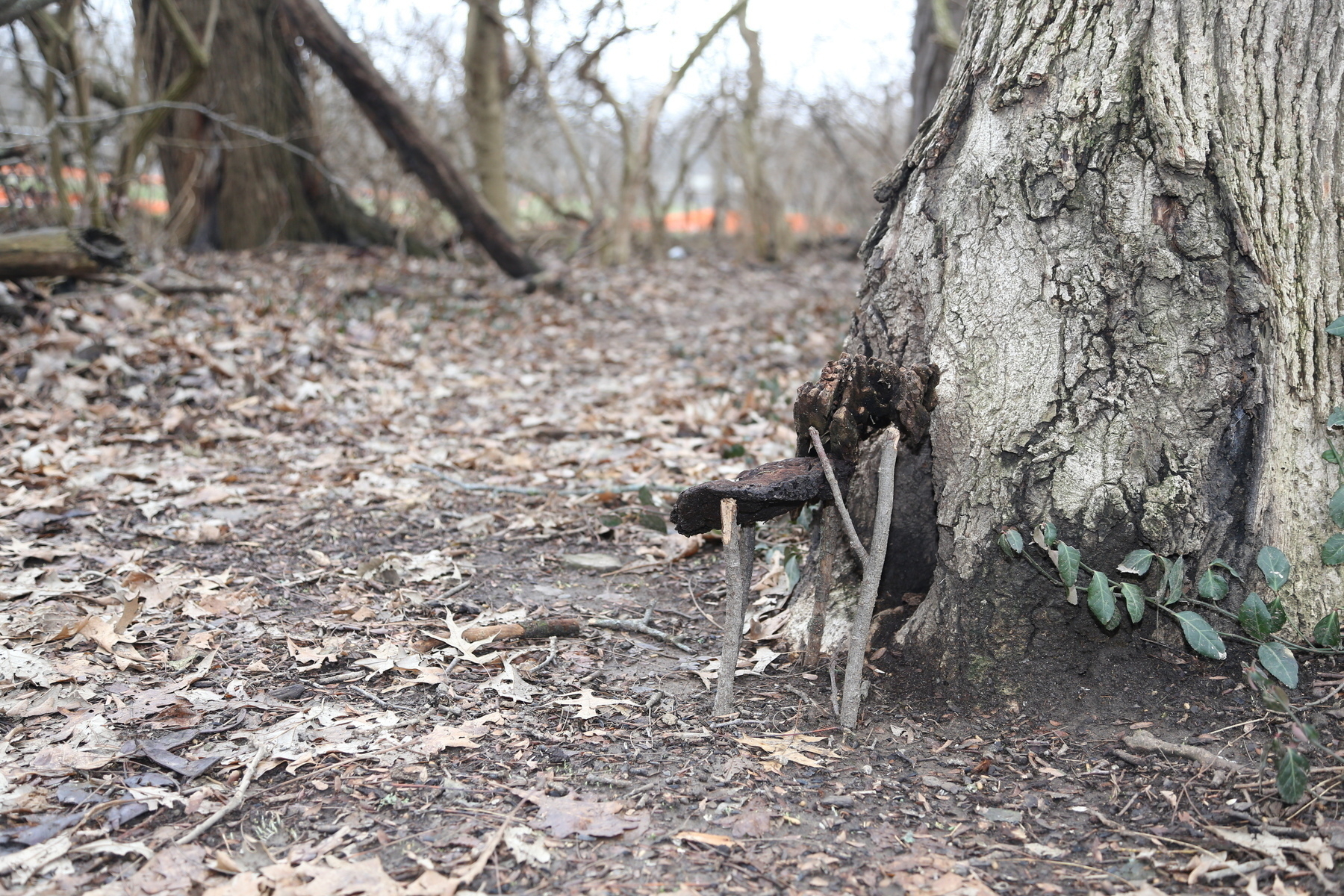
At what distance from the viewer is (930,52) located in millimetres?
7410

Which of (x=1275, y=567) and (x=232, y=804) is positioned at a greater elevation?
(x=1275, y=567)

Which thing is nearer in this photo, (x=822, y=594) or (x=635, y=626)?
(x=822, y=594)

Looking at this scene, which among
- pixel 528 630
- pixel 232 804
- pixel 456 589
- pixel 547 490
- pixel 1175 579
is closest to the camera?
pixel 232 804

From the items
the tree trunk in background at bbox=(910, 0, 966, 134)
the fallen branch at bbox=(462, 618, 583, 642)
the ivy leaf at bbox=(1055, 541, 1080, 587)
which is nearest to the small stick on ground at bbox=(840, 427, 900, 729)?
the ivy leaf at bbox=(1055, 541, 1080, 587)

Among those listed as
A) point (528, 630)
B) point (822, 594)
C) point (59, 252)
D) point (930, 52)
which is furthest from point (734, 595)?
point (930, 52)

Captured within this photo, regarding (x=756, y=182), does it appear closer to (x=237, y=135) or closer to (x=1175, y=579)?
(x=237, y=135)

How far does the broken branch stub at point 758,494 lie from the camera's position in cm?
217

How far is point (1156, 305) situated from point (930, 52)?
5.92 m

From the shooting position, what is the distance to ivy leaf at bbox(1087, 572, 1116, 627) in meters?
2.19

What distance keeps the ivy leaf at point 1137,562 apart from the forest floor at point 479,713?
322 millimetres

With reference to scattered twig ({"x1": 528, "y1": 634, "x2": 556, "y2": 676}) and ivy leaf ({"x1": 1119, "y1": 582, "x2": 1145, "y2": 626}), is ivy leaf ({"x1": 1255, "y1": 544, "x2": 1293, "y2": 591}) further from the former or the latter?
scattered twig ({"x1": 528, "y1": 634, "x2": 556, "y2": 676})

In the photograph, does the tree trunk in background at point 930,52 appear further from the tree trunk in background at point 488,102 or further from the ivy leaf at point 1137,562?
the ivy leaf at point 1137,562

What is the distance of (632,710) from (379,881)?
2.73ft

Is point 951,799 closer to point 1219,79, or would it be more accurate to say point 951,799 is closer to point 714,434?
point 1219,79
